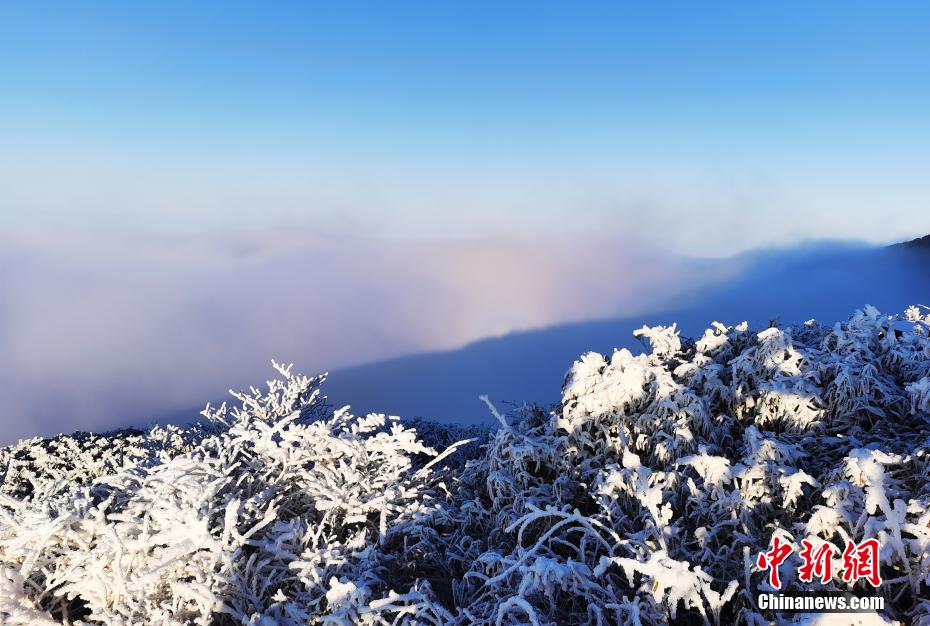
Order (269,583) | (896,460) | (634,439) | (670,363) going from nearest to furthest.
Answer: (896,460), (269,583), (634,439), (670,363)

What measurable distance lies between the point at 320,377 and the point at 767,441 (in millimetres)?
8338

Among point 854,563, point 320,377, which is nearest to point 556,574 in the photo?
point 854,563

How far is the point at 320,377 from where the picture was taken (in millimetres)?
10883

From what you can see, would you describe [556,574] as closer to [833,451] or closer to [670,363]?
[833,451]

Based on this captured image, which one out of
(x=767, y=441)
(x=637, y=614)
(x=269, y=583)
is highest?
(x=767, y=441)

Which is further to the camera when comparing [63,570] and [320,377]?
[320,377]

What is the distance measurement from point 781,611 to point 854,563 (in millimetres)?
551

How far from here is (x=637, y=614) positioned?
3.24 meters

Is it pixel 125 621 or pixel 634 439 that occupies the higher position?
pixel 634 439

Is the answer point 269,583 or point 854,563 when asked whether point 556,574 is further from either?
point 269,583

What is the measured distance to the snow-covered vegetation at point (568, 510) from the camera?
11.9ft

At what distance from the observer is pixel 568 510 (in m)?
5.02

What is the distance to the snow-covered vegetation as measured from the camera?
363cm

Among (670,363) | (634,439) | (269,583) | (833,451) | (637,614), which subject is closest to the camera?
(637,614)
